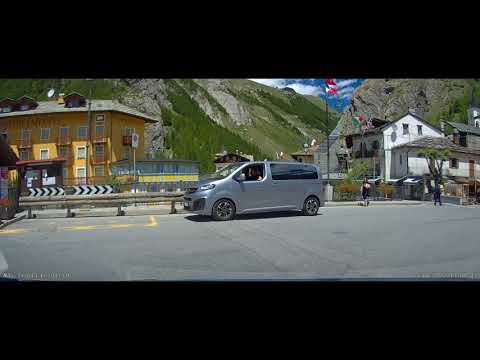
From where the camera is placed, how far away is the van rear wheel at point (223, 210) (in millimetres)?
9875

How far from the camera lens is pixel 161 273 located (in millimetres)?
5488

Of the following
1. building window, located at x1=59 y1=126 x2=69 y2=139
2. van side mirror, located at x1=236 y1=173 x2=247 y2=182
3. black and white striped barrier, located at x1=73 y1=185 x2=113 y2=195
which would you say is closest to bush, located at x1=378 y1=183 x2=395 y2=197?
van side mirror, located at x1=236 y1=173 x2=247 y2=182

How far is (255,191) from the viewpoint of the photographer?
401 inches

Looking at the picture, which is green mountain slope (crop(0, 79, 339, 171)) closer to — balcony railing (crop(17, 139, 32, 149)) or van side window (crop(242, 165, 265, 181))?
balcony railing (crop(17, 139, 32, 149))

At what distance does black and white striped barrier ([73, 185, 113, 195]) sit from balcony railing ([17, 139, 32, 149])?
2373mm

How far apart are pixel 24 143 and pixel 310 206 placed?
892cm

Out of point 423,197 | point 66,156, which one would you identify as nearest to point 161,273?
point 66,156

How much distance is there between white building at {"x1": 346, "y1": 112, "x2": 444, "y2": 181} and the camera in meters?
14.7

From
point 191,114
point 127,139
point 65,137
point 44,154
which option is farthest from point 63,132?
point 191,114

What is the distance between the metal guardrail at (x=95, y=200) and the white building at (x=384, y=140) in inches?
319
